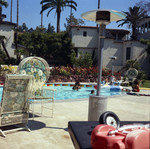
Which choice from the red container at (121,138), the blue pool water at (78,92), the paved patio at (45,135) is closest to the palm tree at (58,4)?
the blue pool water at (78,92)

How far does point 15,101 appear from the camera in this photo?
169 inches

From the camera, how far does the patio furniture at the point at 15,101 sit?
4.09 m

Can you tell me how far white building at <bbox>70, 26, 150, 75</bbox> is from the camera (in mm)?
29797

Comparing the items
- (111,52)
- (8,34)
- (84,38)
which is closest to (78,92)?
(111,52)

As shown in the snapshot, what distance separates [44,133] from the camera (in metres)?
4.31

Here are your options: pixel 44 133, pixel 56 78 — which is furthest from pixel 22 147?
pixel 56 78

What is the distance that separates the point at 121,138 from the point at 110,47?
3027 cm

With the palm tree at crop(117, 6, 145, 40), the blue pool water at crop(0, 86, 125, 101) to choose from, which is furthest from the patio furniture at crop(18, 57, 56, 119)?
the palm tree at crop(117, 6, 145, 40)

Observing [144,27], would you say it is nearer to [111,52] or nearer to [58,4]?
[111,52]

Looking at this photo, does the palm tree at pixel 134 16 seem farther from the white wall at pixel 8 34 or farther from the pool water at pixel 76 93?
the pool water at pixel 76 93

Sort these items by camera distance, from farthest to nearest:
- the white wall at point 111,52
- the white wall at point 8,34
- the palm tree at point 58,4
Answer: the palm tree at point 58,4, the white wall at point 111,52, the white wall at point 8,34

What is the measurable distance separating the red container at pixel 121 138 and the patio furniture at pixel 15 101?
2967 mm

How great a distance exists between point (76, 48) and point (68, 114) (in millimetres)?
27083

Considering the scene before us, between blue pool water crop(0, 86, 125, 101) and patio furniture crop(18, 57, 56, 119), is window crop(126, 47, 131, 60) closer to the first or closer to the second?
blue pool water crop(0, 86, 125, 101)
